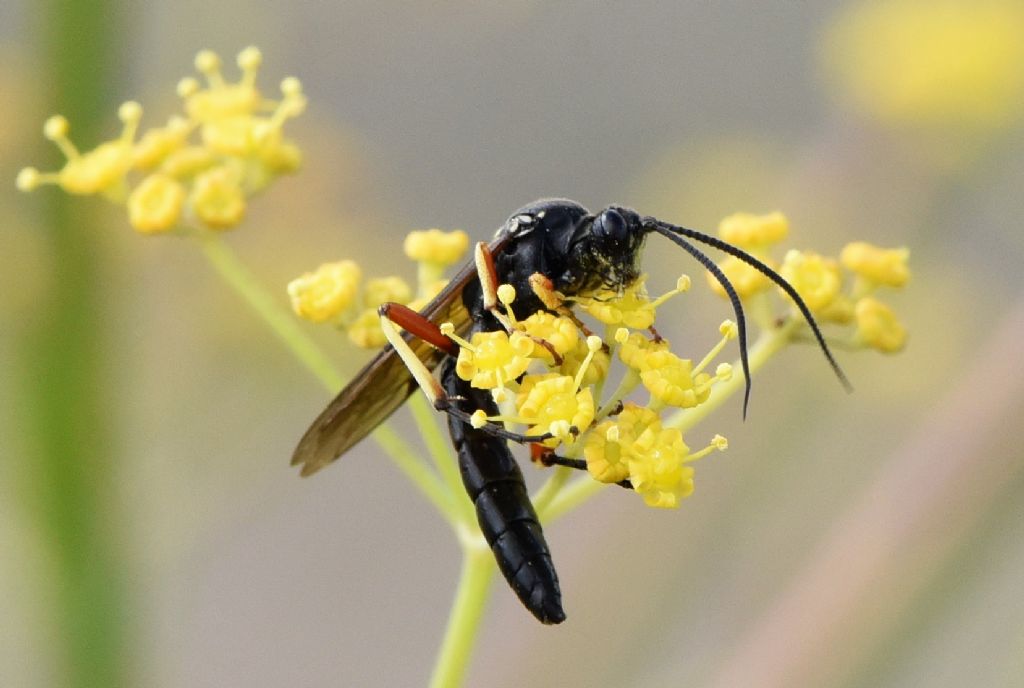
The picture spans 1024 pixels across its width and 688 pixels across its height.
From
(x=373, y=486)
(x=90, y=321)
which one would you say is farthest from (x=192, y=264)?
(x=373, y=486)

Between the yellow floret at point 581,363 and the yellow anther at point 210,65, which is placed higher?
the yellow anther at point 210,65

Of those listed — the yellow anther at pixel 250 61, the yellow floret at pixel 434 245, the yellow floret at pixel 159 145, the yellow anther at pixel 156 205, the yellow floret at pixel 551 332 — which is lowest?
the yellow floret at pixel 551 332

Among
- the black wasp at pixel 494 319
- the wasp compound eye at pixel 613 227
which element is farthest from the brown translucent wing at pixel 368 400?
the wasp compound eye at pixel 613 227

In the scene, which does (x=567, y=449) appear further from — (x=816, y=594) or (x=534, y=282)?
(x=816, y=594)

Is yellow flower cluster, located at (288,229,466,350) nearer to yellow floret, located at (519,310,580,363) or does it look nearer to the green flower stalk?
the green flower stalk

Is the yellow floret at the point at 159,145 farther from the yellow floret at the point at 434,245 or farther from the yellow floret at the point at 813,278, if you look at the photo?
the yellow floret at the point at 813,278

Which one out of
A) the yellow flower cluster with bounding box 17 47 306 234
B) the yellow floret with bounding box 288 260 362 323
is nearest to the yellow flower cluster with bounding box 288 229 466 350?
the yellow floret with bounding box 288 260 362 323

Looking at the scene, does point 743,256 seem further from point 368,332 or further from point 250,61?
point 250,61
